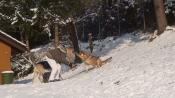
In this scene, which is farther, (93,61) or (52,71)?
(93,61)

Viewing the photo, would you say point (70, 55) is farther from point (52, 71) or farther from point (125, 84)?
point (125, 84)

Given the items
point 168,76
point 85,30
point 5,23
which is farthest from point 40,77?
point 85,30

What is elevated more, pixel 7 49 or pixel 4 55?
pixel 7 49

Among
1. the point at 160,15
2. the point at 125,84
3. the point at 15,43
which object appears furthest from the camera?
the point at 160,15

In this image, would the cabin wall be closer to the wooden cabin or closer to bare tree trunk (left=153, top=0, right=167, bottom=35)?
the wooden cabin

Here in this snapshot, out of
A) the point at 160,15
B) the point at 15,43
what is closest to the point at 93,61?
the point at 15,43

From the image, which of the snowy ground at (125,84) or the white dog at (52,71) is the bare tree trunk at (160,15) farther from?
the white dog at (52,71)

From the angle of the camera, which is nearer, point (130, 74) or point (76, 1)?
point (130, 74)

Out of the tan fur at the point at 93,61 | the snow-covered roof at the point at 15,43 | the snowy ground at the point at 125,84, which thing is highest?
the snow-covered roof at the point at 15,43

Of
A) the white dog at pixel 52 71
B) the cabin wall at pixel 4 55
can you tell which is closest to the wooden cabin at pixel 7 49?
the cabin wall at pixel 4 55

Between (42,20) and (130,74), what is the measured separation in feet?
62.2

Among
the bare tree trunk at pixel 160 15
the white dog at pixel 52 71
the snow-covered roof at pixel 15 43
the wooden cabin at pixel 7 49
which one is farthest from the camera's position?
the bare tree trunk at pixel 160 15

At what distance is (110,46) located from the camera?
129 feet

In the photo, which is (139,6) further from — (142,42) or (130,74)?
(130,74)
